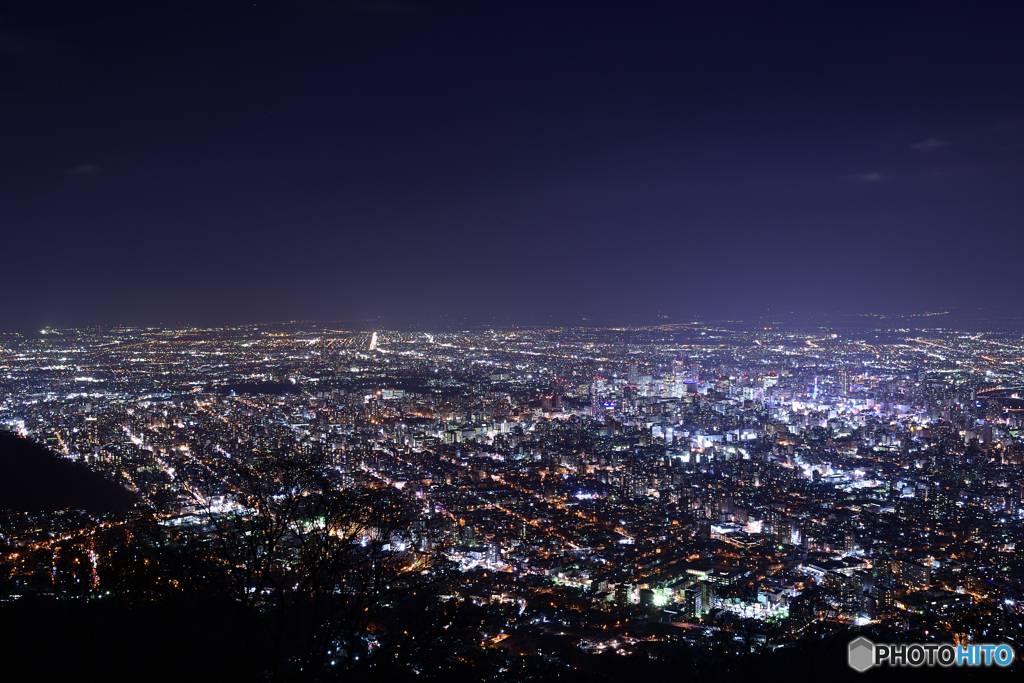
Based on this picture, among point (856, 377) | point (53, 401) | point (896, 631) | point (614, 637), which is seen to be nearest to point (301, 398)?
point (53, 401)

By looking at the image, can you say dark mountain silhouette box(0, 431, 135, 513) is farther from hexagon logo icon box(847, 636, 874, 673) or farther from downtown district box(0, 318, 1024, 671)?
hexagon logo icon box(847, 636, 874, 673)

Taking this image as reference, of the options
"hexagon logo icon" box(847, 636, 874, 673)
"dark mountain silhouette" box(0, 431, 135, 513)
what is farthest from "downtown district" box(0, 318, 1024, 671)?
"hexagon logo icon" box(847, 636, 874, 673)

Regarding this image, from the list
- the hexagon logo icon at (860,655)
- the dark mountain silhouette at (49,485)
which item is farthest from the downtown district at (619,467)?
the hexagon logo icon at (860,655)

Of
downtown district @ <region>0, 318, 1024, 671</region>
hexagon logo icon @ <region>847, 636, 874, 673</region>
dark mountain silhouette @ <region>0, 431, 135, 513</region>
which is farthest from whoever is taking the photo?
dark mountain silhouette @ <region>0, 431, 135, 513</region>

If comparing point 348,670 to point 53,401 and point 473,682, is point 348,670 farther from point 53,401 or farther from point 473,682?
point 53,401

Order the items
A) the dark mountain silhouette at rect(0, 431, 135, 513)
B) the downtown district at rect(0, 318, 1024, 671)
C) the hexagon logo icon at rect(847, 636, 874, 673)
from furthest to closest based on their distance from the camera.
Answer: the dark mountain silhouette at rect(0, 431, 135, 513)
the downtown district at rect(0, 318, 1024, 671)
the hexagon logo icon at rect(847, 636, 874, 673)

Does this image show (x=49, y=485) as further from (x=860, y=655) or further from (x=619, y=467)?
(x=860, y=655)

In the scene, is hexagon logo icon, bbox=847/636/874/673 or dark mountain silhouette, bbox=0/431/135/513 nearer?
hexagon logo icon, bbox=847/636/874/673
